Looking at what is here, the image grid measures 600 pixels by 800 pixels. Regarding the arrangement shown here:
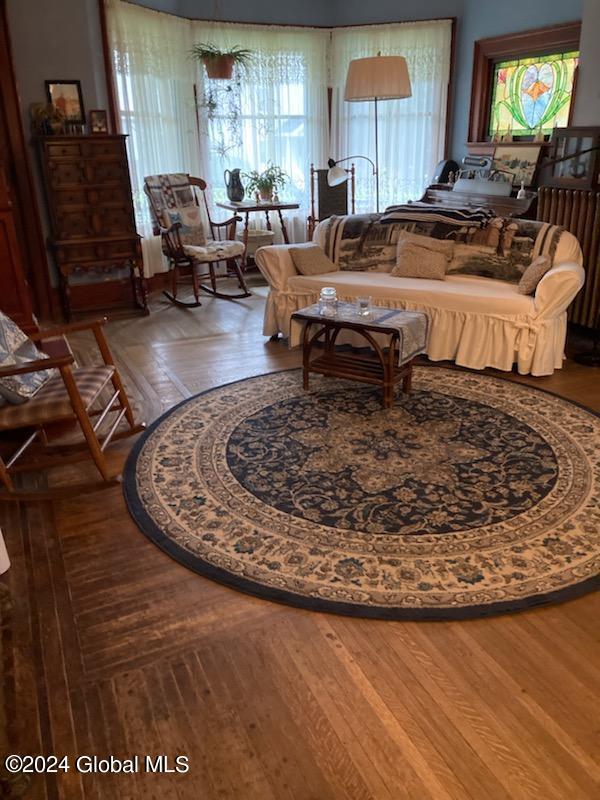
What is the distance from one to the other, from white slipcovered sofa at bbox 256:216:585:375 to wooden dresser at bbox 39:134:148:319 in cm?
146

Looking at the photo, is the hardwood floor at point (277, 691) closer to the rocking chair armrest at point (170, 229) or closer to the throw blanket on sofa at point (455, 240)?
the throw blanket on sofa at point (455, 240)

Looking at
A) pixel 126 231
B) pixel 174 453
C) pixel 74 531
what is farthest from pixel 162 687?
pixel 126 231

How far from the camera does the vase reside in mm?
6441

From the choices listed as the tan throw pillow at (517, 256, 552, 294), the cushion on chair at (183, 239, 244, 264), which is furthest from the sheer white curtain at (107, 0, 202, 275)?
the tan throw pillow at (517, 256, 552, 294)

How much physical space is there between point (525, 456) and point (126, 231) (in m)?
3.87

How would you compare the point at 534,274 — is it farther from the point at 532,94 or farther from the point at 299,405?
the point at 532,94

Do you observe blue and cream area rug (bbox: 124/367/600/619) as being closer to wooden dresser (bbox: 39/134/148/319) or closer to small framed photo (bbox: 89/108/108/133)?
wooden dresser (bbox: 39/134/148/319)

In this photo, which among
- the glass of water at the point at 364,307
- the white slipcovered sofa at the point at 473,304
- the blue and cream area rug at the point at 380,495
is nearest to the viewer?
the blue and cream area rug at the point at 380,495

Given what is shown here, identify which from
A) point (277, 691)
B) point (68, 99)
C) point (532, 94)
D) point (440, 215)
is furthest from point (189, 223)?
point (277, 691)

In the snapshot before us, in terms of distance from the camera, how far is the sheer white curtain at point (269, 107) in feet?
21.3

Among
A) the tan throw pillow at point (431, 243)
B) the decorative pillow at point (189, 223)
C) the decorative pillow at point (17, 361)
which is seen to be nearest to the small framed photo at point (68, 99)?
the decorative pillow at point (189, 223)

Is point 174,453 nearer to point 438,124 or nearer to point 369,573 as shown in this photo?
point 369,573

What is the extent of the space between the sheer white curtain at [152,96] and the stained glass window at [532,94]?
2.98 meters

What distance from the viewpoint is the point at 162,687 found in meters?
1.79
